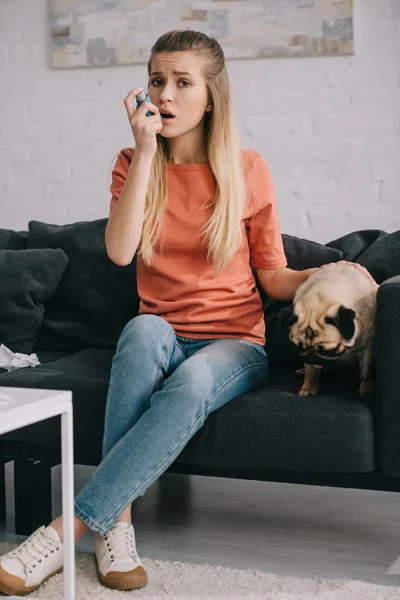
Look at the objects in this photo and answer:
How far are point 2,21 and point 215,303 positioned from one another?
2.12 meters

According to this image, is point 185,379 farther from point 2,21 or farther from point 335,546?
point 2,21

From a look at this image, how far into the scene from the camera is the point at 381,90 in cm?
308

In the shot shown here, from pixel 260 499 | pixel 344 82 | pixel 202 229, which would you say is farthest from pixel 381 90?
pixel 260 499

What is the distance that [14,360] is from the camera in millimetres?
2326

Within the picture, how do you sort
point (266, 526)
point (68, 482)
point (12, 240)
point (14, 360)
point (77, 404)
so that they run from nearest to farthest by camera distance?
point (68, 482) → point (77, 404) → point (266, 526) → point (14, 360) → point (12, 240)

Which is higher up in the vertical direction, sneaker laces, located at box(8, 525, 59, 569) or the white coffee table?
the white coffee table

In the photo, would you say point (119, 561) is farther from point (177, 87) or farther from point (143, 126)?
point (177, 87)

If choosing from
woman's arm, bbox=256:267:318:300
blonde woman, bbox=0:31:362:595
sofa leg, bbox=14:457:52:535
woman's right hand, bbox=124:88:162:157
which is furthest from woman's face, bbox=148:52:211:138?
sofa leg, bbox=14:457:52:535

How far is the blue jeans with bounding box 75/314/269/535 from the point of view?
65.1 inches

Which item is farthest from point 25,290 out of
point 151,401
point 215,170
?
point 151,401

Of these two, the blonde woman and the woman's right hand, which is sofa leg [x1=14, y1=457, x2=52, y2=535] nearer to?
the blonde woman

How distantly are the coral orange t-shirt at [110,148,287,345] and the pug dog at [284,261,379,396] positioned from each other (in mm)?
147

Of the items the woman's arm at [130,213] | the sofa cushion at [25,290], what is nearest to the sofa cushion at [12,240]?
the sofa cushion at [25,290]

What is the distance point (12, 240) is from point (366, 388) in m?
1.39
